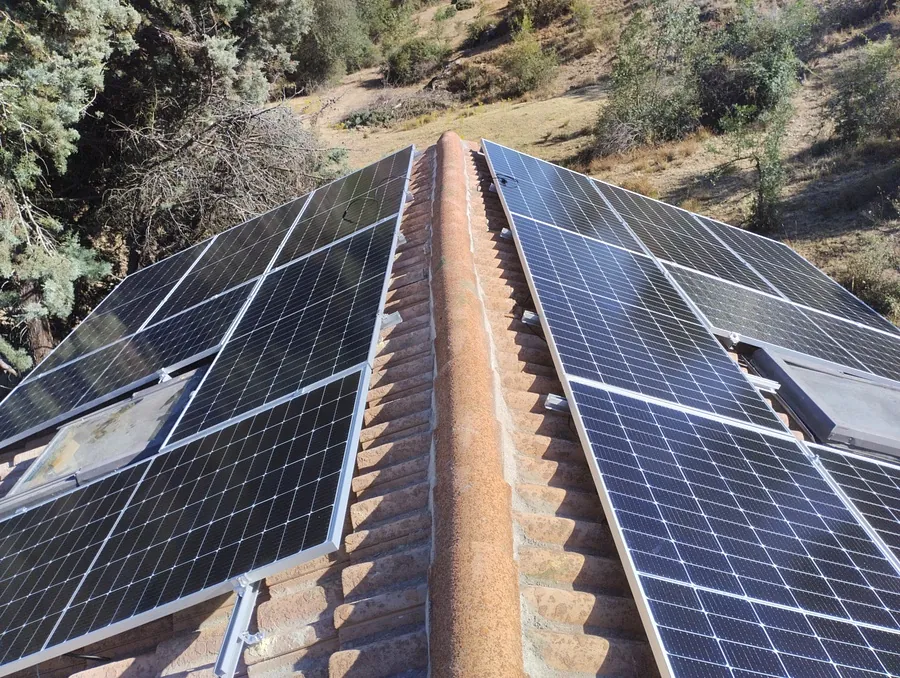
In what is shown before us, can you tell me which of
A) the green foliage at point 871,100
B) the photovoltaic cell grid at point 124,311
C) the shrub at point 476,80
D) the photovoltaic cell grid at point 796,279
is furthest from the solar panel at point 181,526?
the shrub at point 476,80

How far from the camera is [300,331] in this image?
7664 mm

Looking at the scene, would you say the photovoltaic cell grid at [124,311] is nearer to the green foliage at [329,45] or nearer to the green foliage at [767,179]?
the green foliage at [767,179]

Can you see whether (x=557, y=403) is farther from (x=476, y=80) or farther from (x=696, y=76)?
(x=476, y=80)

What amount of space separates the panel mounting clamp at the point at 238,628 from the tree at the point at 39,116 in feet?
43.9

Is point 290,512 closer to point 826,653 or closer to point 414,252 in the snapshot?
point 826,653

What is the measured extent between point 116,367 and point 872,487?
9945 millimetres

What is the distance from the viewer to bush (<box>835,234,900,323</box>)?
14.2m

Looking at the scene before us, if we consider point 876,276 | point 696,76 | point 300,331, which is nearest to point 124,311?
point 300,331

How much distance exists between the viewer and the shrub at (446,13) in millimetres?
56031

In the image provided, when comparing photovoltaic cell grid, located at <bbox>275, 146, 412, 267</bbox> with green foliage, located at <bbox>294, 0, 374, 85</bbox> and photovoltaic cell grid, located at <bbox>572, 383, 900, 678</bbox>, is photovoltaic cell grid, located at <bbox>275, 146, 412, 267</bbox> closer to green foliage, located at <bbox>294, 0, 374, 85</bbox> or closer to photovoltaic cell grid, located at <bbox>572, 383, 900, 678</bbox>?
photovoltaic cell grid, located at <bbox>572, 383, 900, 678</bbox>

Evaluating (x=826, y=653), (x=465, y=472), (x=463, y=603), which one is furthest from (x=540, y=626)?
(x=826, y=653)

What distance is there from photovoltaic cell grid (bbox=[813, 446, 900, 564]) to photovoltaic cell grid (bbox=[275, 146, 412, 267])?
23.5 feet

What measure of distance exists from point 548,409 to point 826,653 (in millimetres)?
3114

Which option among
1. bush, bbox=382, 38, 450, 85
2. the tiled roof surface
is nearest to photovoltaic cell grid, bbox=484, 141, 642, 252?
the tiled roof surface
